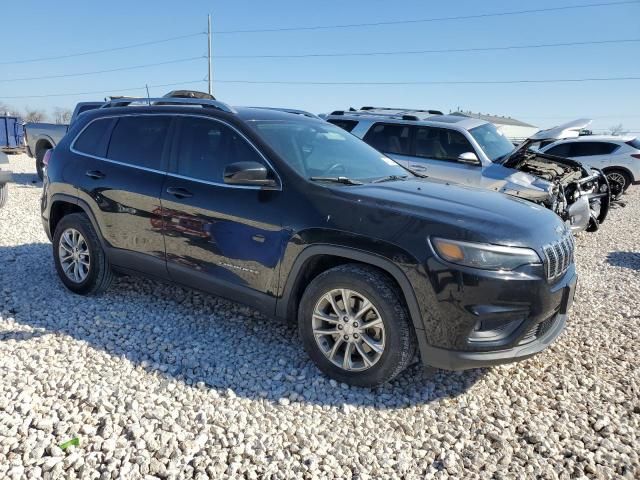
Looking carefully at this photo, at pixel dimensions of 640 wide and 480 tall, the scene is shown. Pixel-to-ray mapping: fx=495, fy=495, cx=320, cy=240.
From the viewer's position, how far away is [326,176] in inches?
142

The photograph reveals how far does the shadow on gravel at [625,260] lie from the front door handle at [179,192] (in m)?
5.86

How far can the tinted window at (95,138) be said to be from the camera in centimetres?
451

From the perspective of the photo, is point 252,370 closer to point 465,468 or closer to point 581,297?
point 465,468

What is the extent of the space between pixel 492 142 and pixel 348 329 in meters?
6.39

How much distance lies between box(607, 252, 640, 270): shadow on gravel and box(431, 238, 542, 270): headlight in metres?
4.85

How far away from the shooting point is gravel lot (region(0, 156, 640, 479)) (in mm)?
2514

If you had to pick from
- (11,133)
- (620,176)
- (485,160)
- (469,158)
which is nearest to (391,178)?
(469,158)

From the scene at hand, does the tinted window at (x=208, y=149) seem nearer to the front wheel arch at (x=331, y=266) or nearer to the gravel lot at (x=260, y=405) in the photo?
the front wheel arch at (x=331, y=266)

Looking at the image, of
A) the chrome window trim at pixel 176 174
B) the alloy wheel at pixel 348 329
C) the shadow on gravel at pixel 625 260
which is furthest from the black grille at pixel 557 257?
the shadow on gravel at pixel 625 260

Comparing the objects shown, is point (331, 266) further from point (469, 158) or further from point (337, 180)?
point (469, 158)

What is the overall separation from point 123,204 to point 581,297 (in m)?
4.60

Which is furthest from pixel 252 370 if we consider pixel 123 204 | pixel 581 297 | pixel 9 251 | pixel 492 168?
pixel 492 168

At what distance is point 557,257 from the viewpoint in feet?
10.0

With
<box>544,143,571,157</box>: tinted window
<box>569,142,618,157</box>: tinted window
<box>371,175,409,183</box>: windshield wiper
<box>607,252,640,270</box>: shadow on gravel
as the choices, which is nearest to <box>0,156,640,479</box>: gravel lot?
<box>371,175,409,183</box>: windshield wiper
